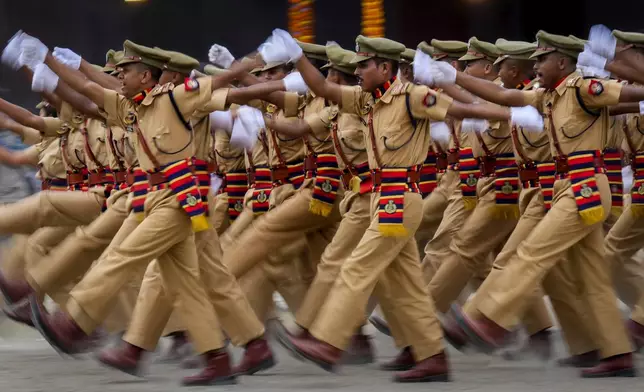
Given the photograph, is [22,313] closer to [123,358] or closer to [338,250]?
[123,358]

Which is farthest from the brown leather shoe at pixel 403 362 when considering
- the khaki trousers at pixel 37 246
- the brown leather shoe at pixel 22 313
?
the khaki trousers at pixel 37 246

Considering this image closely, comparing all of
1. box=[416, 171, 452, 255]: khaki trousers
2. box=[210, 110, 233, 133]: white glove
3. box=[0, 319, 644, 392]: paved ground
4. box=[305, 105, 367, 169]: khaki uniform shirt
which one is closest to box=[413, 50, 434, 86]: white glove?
box=[305, 105, 367, 169]: khaki uniform shirt

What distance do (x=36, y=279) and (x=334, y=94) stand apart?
99.0 inches

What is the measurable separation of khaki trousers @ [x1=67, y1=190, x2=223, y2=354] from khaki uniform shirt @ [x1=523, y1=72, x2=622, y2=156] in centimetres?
202

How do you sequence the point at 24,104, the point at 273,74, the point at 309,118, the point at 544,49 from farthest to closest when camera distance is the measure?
the point at 24,104, the point at 273,74, the point at 309,118, the point at 544,49

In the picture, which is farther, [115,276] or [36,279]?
[36,279]

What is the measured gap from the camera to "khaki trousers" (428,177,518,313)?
9.52 m

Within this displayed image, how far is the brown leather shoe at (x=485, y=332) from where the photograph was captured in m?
8.21

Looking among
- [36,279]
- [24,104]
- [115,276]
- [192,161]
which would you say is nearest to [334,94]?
[192,161]

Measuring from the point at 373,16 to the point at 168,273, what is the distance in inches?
321

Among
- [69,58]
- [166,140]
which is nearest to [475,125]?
[166,140]

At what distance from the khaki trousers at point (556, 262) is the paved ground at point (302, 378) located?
315 millimetres

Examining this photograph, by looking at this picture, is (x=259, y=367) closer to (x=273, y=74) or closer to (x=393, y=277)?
(x=393, y=277)

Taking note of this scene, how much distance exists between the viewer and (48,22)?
1689 cm
